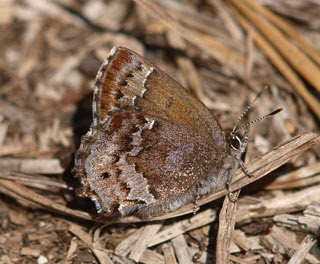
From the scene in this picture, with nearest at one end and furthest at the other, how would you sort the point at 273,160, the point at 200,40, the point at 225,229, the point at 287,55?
the point at 225,229 < the point at 273,160 < the point at 287,55 < the point at 200,40

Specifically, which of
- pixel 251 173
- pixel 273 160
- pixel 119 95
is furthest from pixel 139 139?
pixel 273 160

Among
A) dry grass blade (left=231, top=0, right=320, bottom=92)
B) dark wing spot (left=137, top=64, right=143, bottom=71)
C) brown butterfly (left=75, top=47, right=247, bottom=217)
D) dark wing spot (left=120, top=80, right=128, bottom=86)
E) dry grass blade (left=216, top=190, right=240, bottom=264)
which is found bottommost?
dry grass blade (left=216, top=190, right=240, bottom=264)

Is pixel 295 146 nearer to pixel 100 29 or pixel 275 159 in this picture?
pixel 275 159

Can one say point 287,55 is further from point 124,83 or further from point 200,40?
point 124,83

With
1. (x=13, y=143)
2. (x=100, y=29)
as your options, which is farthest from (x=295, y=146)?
(x=100, y=29)

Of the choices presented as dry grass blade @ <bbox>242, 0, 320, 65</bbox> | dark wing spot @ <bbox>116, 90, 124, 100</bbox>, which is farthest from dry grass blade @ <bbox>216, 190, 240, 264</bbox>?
dry grass blade @ <bbox>242, 0, 320, 65</bbox>

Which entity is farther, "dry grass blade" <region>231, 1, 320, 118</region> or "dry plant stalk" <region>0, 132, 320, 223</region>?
"dry grass blade" <region>231, 1, 320, 118</region>

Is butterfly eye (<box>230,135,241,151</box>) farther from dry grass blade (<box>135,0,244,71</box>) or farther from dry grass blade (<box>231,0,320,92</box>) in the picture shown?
dry grass blade (<box>135,0,244,71</box>)

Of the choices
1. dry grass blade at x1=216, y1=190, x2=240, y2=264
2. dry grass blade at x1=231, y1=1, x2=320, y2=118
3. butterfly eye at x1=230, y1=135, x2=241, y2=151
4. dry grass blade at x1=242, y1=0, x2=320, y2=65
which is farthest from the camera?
dry grass blade at x1=242, y1=0, x2=320, y2=65

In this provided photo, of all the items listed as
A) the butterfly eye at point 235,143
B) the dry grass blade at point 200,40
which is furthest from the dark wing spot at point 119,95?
the dry grass blade at point 200,40

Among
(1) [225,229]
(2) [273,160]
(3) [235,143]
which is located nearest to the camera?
(1) [225,229]

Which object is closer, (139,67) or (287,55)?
(139,67)
